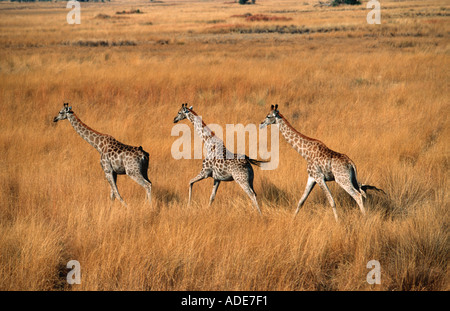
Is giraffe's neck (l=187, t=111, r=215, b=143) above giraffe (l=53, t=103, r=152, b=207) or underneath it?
above

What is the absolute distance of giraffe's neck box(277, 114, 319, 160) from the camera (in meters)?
5.74

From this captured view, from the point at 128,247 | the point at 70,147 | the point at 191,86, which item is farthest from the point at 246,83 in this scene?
the point at 128,247

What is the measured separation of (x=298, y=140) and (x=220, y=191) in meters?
1.58

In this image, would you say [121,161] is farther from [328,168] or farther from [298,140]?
[328,168]

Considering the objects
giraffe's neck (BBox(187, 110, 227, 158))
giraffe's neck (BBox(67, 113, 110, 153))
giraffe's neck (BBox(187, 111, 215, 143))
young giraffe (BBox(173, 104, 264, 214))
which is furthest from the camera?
giraffe's neck (BBox(67, 113, 110, 153))

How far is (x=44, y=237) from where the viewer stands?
16.7 feet

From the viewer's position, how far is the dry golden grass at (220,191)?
A: 180 inches

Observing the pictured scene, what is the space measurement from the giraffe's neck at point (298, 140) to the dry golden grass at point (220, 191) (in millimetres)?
788

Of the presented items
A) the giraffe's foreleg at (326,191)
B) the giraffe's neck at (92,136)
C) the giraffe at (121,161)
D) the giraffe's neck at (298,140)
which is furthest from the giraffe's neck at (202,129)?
the giraffe's foreleg at (326,191)

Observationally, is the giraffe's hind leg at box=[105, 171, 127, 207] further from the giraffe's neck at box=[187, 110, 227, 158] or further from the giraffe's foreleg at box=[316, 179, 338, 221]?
the giraffe's foreleg at box=[316, 179, 338, 221]

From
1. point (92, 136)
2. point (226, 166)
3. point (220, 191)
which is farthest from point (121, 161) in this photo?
point (220, 191)

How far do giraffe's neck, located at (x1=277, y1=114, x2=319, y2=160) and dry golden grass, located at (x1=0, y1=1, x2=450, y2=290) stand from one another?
31.0 inches

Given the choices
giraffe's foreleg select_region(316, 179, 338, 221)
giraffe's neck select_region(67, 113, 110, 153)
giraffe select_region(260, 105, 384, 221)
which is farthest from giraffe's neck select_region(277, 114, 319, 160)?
giraffe's neck select_region(67, 113, 110, 153)

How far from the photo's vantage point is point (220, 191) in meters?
6.86
